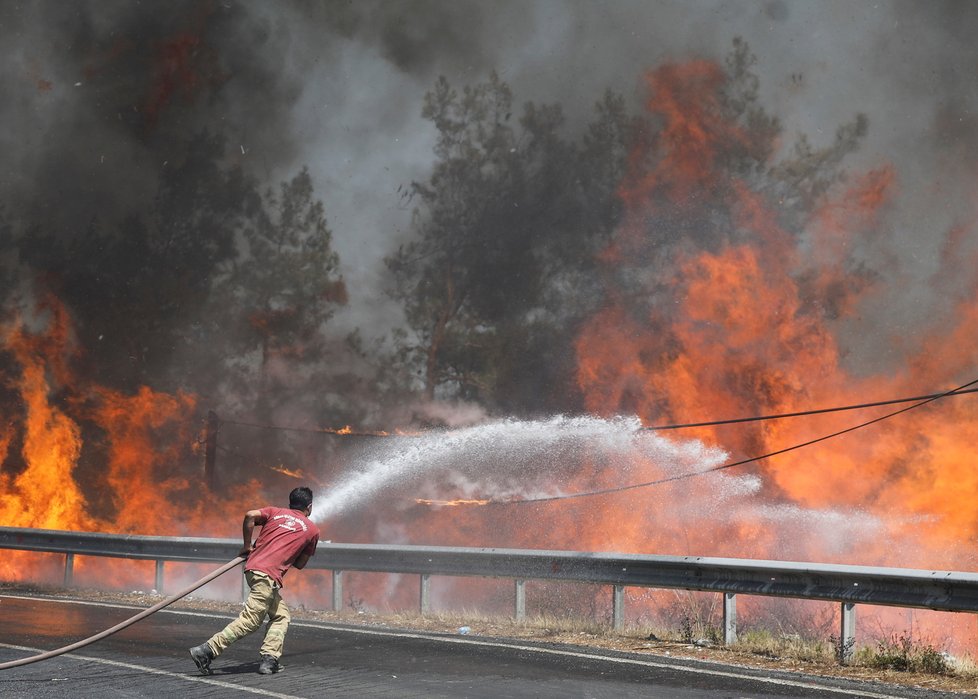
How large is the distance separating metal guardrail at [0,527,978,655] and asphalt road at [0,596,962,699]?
862mm

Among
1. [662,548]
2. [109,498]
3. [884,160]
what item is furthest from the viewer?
[109,498]

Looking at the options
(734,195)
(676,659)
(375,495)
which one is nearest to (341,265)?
(375,495)

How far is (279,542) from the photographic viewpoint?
27.4 feet

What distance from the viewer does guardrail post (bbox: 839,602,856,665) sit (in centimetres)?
886

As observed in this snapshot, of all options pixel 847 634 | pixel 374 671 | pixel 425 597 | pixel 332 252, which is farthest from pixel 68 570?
pixel 332 252

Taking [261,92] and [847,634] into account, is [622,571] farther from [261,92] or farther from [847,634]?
[261,92]

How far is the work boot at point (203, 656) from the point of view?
787 cm

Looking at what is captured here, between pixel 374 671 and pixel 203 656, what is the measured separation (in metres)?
1.25

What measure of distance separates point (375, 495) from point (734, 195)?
458 inches

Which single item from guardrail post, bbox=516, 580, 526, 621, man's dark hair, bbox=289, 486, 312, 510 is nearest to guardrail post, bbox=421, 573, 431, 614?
guardrail post, bbox=516, 580, 526, 621

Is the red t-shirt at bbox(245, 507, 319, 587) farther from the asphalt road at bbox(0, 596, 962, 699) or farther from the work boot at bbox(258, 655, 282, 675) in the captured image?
the asphalt road at bbox(0, 596, 962, 699)

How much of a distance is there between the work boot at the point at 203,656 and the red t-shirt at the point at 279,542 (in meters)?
0.65

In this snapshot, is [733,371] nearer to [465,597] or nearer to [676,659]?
[465,597]

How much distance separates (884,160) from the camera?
2669 centimetres
